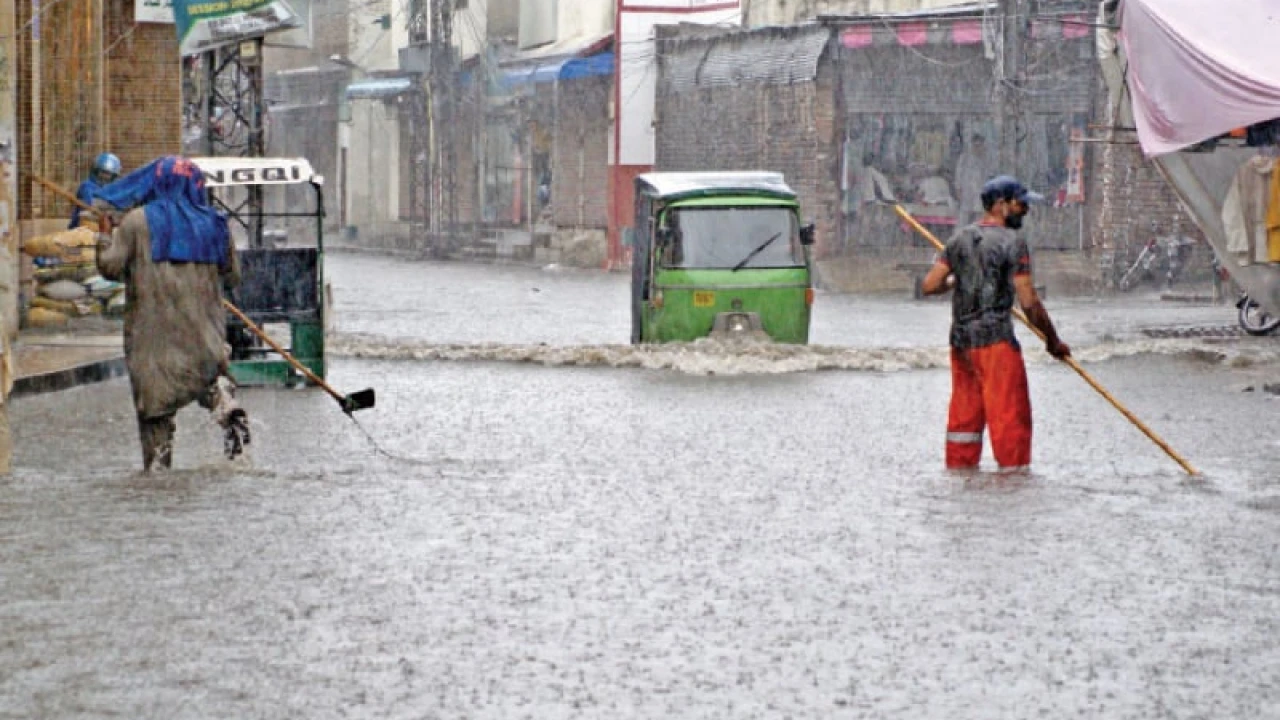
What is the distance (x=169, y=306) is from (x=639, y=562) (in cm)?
376

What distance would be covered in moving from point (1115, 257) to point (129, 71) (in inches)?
618

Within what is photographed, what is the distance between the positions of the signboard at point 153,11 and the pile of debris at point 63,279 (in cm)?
297

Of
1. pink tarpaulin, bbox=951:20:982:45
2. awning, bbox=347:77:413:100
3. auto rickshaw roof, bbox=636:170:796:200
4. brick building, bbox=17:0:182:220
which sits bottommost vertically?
auto rickshaw roof, bbox=636:170:796:200

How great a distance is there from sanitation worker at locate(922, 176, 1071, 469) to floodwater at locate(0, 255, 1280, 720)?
1.06 ft

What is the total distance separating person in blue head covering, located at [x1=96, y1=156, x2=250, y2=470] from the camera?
12219mm

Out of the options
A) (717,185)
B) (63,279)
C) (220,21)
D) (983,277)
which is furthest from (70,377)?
(983,277)

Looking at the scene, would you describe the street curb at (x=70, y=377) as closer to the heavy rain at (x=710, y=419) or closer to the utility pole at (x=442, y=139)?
the heavy rain at (x=710, y=419)

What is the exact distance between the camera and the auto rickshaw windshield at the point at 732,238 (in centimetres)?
2305

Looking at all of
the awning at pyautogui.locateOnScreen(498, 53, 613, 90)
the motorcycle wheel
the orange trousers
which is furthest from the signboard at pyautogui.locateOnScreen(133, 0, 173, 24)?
the awning at pyautogui.locateOnScreen(498, 53, 613, 90)

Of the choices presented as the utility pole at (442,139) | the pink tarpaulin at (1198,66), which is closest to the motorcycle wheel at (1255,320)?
the pink tarpaulin at (1198,66)

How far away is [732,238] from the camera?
23.2 meters

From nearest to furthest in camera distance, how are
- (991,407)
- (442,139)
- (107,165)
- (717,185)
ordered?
1. (991,407)
2. (107,165)
3. (717,185)
4. (442,139)

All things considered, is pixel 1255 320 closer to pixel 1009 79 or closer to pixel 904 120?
pixel 1009 79

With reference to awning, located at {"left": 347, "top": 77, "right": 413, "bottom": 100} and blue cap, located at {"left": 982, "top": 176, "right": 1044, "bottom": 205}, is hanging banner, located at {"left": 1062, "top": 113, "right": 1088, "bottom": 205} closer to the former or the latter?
awning, located at {"left": 347, "top": 77, "right": 413, "bottom": 100}
